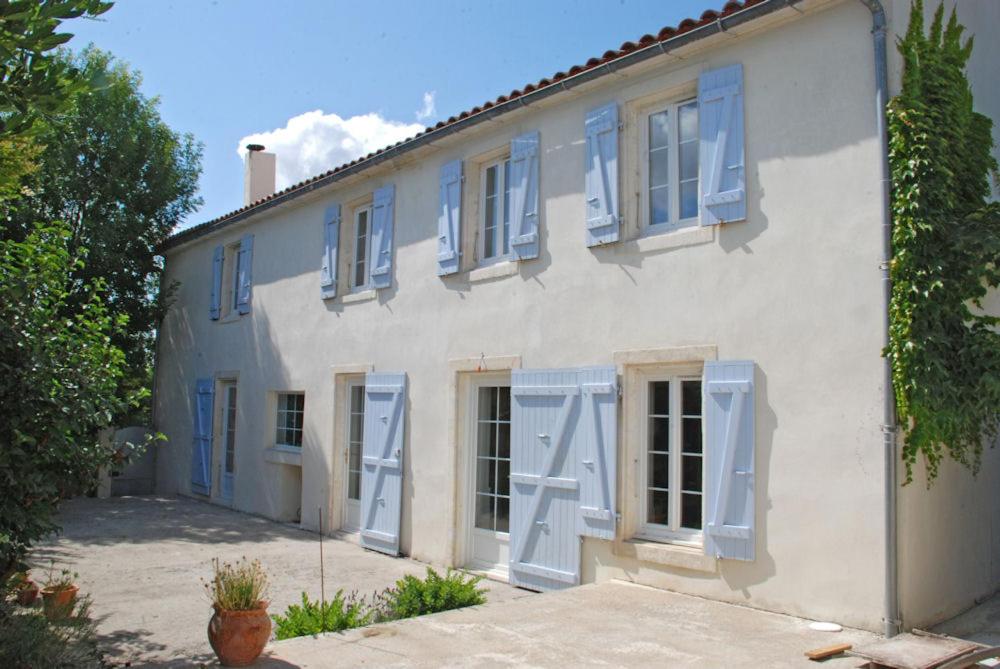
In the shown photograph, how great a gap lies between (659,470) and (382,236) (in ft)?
15.9

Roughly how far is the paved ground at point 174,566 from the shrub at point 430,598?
95cm

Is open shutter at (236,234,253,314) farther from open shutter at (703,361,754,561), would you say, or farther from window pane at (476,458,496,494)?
open shutter at (703,361,754,561)

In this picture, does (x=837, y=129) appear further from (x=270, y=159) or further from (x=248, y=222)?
(x=270, y=159)

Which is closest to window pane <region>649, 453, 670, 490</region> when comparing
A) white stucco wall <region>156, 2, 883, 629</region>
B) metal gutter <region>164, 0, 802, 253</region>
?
white stucco wall <region>156, 2, 883, 629</region>

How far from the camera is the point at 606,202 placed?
734 centimetres

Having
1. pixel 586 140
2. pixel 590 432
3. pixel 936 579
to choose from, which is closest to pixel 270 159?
pixel 586 140

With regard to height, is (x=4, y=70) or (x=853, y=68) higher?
(x=853, y=68)

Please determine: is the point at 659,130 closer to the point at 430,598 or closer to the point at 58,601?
the point at 430,598

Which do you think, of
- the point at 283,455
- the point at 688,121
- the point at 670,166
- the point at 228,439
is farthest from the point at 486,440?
the point at 228,439

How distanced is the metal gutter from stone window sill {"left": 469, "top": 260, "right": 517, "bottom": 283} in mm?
1505

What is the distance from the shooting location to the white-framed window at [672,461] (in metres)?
6.71

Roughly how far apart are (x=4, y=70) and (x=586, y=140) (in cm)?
492

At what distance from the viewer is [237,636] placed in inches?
189

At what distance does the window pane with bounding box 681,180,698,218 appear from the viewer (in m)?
6.93
